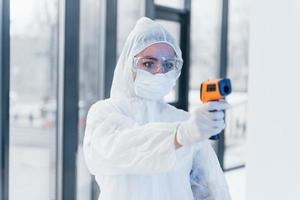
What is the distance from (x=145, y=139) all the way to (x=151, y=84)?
21cm

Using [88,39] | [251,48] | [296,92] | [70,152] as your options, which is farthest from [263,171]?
[88,39]

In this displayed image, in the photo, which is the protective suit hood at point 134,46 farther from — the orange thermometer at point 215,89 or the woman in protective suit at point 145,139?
the orange thermometer at point 215,89

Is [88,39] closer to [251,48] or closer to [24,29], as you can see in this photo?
[24,29]

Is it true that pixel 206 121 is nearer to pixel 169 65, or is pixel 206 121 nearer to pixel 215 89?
pixel 215 89

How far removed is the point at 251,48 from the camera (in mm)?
2352

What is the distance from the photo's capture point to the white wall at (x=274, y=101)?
219cm

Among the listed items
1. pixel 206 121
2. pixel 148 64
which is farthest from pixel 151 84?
pixel 206 121

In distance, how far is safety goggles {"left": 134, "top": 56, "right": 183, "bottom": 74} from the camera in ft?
3.82

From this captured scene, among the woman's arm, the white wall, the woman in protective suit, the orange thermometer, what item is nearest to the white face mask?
the woman in protective suit

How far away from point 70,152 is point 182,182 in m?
1.66

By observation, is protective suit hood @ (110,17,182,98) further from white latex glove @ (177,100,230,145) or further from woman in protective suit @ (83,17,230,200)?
white latex glove @ (177,100,230,145)

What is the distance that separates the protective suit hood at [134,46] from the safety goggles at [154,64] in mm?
20

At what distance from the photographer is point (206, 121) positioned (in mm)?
870

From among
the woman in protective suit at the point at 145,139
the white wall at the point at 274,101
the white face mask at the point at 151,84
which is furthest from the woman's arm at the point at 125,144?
the white wall at the point at 274,101
